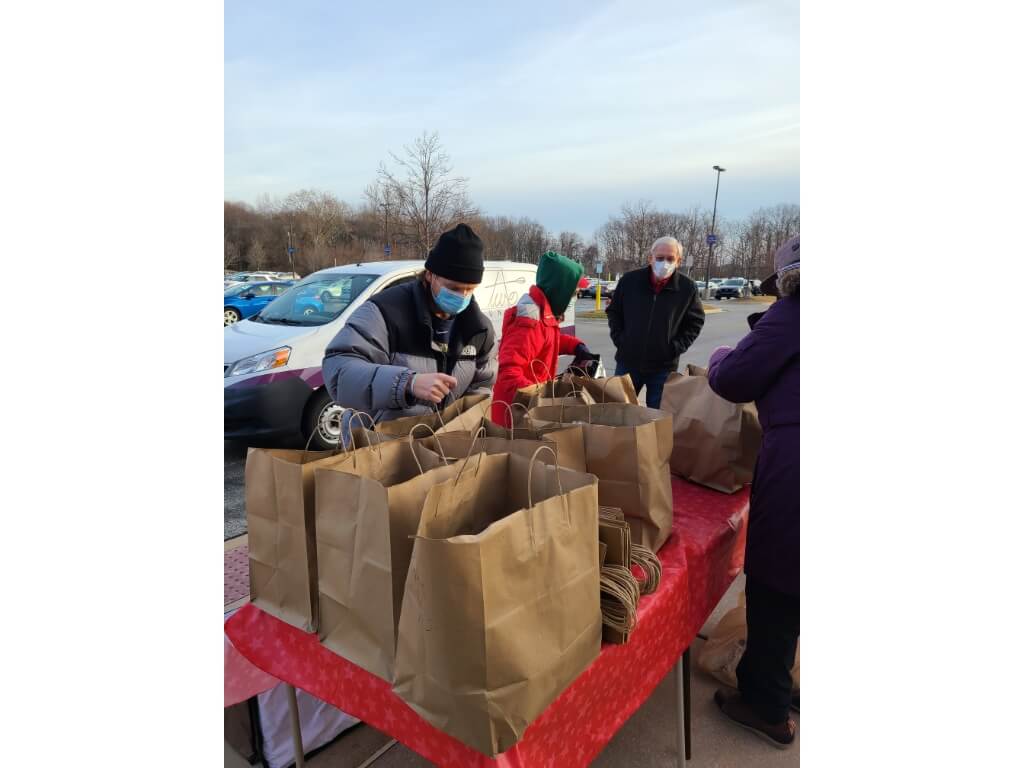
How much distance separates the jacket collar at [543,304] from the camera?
2.75m

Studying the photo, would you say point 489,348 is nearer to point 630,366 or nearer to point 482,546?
point 482,546

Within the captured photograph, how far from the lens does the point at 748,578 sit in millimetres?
1971

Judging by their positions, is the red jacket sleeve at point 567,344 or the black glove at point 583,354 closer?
the black glove at point 583,354

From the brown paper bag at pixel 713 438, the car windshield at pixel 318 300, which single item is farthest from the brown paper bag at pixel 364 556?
the car windshield at pixel 318 300

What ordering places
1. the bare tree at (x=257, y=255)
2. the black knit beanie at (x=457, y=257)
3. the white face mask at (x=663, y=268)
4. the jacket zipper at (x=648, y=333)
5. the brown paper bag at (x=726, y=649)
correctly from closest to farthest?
1. the black knit beanie at (x=457, y=257)
2. the brown paper bag at (x=726, y=649)
3. the white face mask at (x=663, y=268)
4. the jacket zipper at (x=648, y=333)
5. the bare tree at (x=257, y=255)

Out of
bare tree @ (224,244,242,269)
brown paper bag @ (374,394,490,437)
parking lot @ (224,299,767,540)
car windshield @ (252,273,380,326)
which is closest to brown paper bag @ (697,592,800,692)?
brown paper bag @ (374,394,490,437)

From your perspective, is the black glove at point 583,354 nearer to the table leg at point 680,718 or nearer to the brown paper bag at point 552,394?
the brown paper bag at point 552,394

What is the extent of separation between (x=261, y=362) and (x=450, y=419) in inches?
137

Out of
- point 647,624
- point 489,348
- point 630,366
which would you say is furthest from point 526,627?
point 630,366

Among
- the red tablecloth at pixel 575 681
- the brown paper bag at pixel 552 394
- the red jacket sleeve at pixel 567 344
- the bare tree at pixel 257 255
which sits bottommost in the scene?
the red tablecloth at pixel 575 681

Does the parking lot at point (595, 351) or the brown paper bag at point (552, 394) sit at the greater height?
the brown paper bag at point (552, 394)

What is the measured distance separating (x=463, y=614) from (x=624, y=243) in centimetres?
5276

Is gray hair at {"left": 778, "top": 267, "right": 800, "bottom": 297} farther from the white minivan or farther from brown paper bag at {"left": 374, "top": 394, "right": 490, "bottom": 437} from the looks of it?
the white minivan

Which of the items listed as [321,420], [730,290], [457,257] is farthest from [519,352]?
[730,290]
